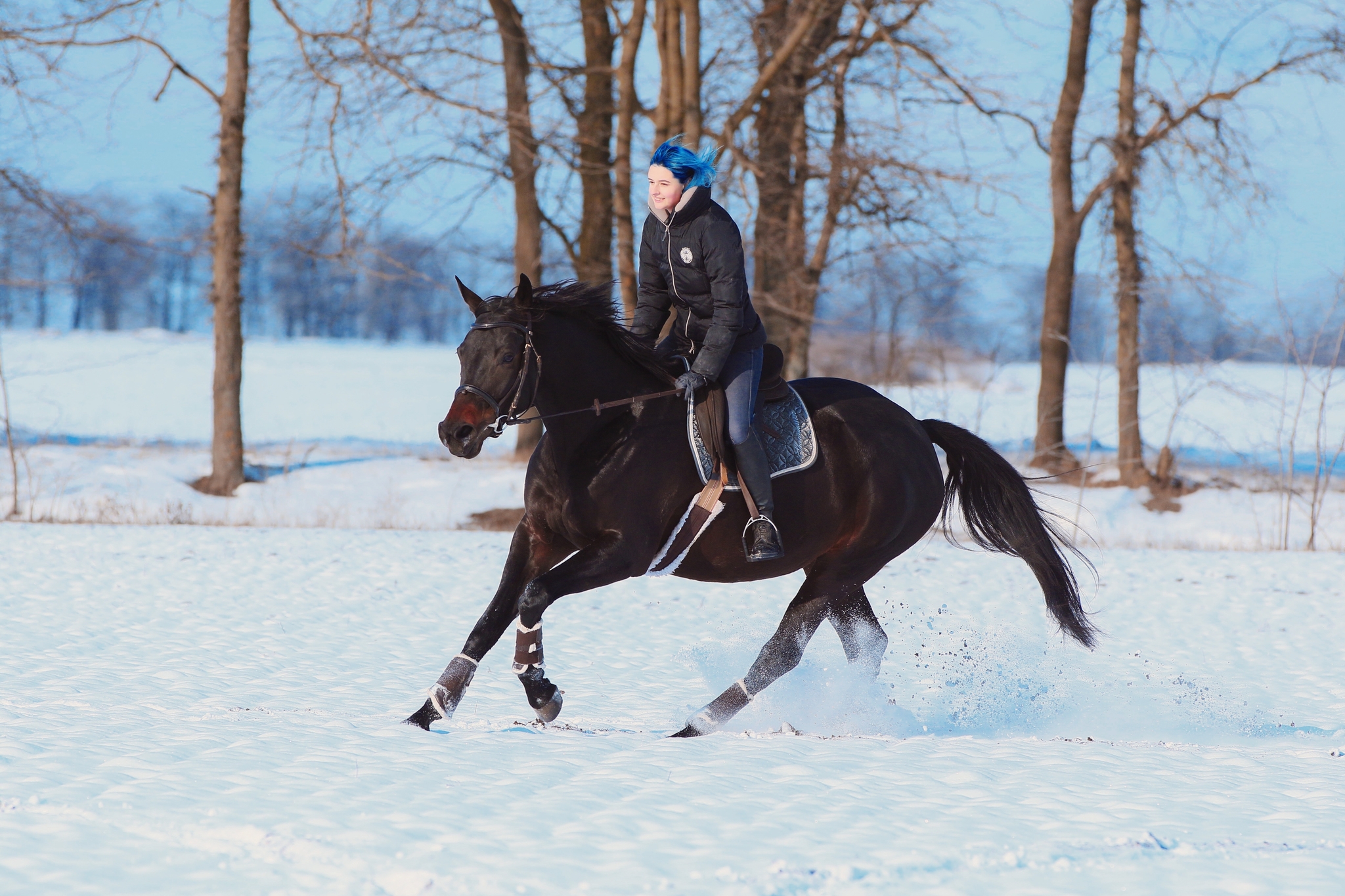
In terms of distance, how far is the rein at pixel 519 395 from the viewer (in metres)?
4.30

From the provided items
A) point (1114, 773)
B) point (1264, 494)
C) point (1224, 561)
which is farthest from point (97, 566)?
point (1264, 494)

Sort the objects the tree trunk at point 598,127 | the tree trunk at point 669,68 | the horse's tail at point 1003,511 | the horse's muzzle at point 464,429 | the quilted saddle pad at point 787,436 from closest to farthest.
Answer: the horse's muzzle at point 464,429 → the quilted saddle pad at point 787,436 → the horse's tail at point 1003,511 → the tree trunk at point 669,68 → the tree trunk at point 598,127

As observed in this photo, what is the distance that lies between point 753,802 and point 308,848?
1316 millimetres

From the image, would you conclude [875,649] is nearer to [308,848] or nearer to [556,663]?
[556,663]

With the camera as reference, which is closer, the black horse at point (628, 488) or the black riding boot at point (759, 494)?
the black horse at point (628, 488)

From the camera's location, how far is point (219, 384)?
1609 cm

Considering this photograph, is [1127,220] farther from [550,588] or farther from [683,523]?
[550,588]

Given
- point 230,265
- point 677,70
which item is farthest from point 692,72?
point 230,265

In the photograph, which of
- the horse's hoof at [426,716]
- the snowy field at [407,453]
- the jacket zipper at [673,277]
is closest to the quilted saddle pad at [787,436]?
the jacket zipper at [673,277]

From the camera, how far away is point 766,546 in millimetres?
4938

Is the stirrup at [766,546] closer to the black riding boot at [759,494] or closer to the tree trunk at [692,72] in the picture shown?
the black riding boot at [759,494]

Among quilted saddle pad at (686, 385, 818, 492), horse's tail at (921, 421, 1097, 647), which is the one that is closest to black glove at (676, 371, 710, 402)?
quilted saddle pad at (686, 385, 818, 492)

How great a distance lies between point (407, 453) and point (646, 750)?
17.5m

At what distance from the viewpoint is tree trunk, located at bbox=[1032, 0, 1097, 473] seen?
62.1ft
